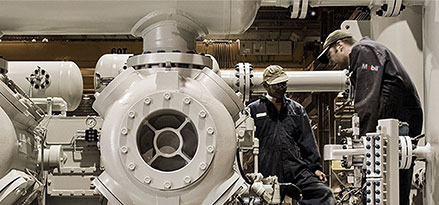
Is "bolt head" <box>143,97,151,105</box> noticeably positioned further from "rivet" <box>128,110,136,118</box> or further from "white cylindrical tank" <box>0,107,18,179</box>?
"white cylindrical tank" <box>0,107,18,179</box>

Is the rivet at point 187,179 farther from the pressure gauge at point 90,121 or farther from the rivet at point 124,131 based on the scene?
the pressure gauge at point 90,121

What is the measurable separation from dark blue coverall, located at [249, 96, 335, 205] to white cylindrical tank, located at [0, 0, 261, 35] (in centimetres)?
167

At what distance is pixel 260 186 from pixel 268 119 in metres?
1.02

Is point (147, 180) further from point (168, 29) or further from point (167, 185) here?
point (168, 29)

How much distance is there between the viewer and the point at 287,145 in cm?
422

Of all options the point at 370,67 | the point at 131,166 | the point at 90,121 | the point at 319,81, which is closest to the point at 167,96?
the point at 131,166

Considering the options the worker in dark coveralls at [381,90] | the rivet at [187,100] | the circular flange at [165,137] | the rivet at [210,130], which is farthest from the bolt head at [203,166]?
the worker in dark coveralls at [381,90]

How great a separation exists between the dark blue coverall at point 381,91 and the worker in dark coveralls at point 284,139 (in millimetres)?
1085

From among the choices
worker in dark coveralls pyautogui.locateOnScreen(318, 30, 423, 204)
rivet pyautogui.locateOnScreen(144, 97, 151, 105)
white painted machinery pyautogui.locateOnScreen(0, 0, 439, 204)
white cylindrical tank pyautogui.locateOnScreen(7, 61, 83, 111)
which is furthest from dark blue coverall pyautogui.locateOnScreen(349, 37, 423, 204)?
white cylindrical tank pyautogui.locateOnScreen(7, 61, 83, 111)

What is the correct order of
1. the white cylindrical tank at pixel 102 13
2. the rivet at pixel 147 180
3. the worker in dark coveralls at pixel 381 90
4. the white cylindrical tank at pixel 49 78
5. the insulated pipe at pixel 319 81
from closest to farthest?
the rivet at pixel 147 180, the white cylindrical tank at pixel 102 13, the worker in dark coveralls at pixel 381 90, the white cylindrical tank at pixel 49 78, the insulated pipe at pixel 319 81

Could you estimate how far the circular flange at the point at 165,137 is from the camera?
238 centimetres

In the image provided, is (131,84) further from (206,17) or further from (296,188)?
(296,188)

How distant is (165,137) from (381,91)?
1.18 metres

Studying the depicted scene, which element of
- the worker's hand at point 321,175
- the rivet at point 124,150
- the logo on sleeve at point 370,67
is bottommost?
the worker's hand at point 321,175
